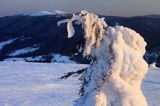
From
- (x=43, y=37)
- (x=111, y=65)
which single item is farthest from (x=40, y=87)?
(x=43, y=37)

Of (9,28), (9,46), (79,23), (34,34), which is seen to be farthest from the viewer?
(9,28)

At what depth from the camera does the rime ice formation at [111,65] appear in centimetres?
395

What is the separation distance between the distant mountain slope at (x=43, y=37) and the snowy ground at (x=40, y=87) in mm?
38101

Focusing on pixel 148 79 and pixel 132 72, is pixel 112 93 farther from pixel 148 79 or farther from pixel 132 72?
pixel 148 79

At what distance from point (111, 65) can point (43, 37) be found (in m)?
115

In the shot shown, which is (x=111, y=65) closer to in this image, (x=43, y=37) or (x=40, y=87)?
(x=40, y=87)

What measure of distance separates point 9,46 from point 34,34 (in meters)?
24.0

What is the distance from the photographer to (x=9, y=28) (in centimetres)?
15162

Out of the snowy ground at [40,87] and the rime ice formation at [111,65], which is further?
the snowy ground at [40,87]

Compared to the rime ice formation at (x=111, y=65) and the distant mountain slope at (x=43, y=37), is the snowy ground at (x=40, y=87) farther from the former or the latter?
the distant mountain slope at (x=43, y=37)

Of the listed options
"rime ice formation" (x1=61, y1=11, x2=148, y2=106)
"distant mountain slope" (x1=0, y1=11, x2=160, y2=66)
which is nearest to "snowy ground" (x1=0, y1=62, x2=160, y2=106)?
"rime ice formation" (x1=61, y1=11, x2=148, y2=106)

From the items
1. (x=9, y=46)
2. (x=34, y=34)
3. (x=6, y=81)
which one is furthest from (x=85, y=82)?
(x=34, y=34)

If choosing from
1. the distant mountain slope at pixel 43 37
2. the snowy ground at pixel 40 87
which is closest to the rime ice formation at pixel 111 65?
the snowy ground at pixel 40 87

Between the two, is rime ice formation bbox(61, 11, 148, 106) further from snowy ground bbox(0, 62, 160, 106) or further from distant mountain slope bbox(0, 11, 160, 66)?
distant mountain slope bbox(0, 11, 160, 66)
